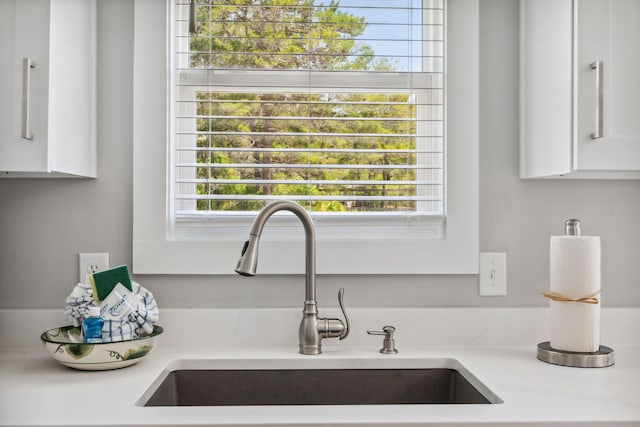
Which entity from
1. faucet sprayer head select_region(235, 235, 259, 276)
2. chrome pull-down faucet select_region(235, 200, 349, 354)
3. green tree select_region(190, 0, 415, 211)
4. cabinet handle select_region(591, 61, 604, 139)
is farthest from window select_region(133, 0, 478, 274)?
cabinet handle select_region(591, 61, 604, 139)

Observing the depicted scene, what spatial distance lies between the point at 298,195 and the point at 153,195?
16.0 inches

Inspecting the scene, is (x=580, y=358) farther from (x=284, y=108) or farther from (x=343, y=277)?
(x=284, y=108)

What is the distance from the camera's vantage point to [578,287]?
137cm

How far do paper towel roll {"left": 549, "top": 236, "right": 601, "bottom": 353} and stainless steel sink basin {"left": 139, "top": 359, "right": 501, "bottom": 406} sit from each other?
285mm

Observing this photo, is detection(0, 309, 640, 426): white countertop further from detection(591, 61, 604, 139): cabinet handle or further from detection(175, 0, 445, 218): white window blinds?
detection(591, 61, 604, 139): cabinet handle

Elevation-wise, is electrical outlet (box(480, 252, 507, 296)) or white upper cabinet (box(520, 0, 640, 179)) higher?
white upper cabinet (box(520, 0, 640, 179))

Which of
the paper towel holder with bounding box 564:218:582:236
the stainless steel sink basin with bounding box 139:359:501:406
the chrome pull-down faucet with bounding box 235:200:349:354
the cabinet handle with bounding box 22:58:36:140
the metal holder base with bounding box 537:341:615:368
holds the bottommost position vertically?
the stainless steel sink basin with bounding box 139:359:501:406

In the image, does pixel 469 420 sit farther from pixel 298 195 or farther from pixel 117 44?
pixel 117 44

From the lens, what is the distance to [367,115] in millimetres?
1685

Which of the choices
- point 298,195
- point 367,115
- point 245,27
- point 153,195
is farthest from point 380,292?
point 245,27

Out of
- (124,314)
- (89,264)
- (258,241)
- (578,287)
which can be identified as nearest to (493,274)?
(578,287)

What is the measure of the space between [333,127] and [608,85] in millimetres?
723

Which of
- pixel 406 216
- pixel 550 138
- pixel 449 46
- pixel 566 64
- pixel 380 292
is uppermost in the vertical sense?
pixel 449 46

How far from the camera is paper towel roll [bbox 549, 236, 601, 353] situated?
1364mm
